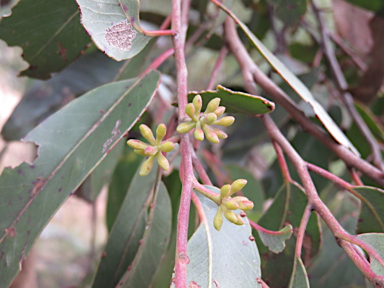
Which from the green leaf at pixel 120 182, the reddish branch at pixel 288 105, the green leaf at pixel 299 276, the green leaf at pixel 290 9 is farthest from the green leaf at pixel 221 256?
the green leaf at pixel 290 9

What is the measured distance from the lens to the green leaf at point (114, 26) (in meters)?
0.43

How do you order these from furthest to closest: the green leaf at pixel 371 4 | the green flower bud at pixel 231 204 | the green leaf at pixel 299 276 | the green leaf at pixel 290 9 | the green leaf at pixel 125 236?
the green leaf at pixel 371 4, the green leaf at pixel 290 9, the green leaf at pixel 125 236, the green leaf at pixel 299 276, the green flower bud at pixel 231 204

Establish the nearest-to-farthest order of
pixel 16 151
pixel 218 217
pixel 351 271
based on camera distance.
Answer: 1. pixel 218 217
2. pixel 351 271
3. pixel 16 151

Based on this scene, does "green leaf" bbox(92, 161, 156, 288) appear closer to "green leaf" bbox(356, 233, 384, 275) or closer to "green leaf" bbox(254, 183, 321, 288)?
"green leaf" bbox(254, 183, 321, 288)

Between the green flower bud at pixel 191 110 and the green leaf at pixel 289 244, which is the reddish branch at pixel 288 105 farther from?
the green flower bud at pixel 191 110

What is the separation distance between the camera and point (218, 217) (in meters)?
0.35

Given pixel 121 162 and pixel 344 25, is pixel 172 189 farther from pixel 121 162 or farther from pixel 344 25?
pixel 344 25

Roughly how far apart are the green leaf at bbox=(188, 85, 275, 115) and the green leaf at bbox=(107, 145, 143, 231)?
0.62 metres

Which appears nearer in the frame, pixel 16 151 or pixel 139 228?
pixel 139 228

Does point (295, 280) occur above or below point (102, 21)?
below

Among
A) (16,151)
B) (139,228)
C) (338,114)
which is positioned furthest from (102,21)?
(16,151)

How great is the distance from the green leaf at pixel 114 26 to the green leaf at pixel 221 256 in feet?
0.76

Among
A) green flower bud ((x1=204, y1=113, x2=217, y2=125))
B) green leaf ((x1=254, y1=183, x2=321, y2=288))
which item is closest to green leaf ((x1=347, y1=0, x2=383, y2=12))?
green leaf ((x1=254, y1=183, x2=321, y2=288))

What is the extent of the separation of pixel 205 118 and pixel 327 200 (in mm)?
926
